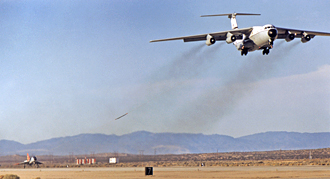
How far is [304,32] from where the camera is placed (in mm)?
51156

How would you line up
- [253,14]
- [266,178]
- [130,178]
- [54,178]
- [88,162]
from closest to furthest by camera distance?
[266,178], [130,178], [54,178], [253,14], [88,162]

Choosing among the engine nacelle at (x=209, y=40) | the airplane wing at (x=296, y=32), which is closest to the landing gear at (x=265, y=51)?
the airplane wing at (x=296, y=32)

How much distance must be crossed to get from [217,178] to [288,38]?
20.6 meters

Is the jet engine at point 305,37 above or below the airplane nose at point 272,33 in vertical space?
above

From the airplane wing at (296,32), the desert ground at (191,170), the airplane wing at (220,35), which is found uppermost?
the airplane wing at (296,32)

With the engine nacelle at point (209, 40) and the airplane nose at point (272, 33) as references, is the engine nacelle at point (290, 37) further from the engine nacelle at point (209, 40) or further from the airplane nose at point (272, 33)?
the engine nacelle at point (209, 40)

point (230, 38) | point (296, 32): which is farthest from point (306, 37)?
point (230, 38)

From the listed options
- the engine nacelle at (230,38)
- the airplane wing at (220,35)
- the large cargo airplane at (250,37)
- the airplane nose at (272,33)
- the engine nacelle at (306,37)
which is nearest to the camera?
the airplane nose at (272,33)

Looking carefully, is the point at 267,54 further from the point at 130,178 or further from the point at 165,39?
the point at 130,178

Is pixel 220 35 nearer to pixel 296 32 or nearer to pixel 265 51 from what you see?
pixel 265 51

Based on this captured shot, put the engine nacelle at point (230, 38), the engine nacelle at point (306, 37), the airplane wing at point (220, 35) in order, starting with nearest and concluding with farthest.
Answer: the airplane wing at point (220, 35)
the engine nacelle at point (230, 38)
the engine nacelle at point (306, 37)

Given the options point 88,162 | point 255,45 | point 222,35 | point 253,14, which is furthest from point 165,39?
point 88,162

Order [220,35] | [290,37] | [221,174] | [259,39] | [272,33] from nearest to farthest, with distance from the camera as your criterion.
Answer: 1. [272,33]
2. [259,39]
3. [221,174]
4. [290,37]
5. [220,35]

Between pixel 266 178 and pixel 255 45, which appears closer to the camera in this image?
pixel 266 178
